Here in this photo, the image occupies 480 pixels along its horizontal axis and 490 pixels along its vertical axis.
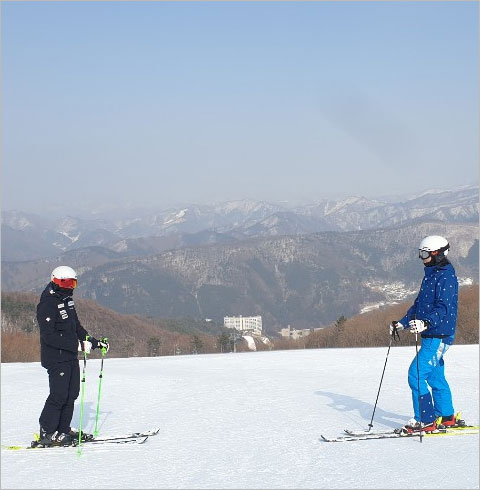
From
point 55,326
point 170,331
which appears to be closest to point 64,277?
point 55,326

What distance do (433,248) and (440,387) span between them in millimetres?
1480

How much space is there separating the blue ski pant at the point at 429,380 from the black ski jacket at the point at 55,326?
3.62m

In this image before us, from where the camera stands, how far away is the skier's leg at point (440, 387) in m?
6.77

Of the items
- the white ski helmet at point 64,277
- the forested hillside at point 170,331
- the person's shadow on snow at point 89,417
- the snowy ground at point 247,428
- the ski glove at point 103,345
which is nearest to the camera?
the snowy ground at point 247,428

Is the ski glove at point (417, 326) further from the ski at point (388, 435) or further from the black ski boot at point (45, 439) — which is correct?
the black ski boot at point (45, 439)

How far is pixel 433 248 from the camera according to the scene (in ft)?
22.3

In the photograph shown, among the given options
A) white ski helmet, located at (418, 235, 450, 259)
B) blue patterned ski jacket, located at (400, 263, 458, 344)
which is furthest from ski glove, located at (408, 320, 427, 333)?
white ski helmet, located at (418, 235, 450, 259)

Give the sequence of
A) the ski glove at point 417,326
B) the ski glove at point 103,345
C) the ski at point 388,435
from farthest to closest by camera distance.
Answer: the ski glove at point 103,345, the ski at point 388,435, the ski glove at point 417,326

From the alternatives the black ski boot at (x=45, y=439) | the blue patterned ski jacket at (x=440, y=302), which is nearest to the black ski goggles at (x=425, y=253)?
the blue patterned ski jacket at (x=440, y=302)

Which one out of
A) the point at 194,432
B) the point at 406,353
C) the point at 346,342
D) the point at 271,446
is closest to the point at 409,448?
the point at 271,446

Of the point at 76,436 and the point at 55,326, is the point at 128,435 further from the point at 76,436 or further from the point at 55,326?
the point at 55,326

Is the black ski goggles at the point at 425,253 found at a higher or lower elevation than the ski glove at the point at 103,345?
higher

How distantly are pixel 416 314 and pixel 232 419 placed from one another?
8.47ft

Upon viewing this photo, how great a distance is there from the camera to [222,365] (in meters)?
13.3
